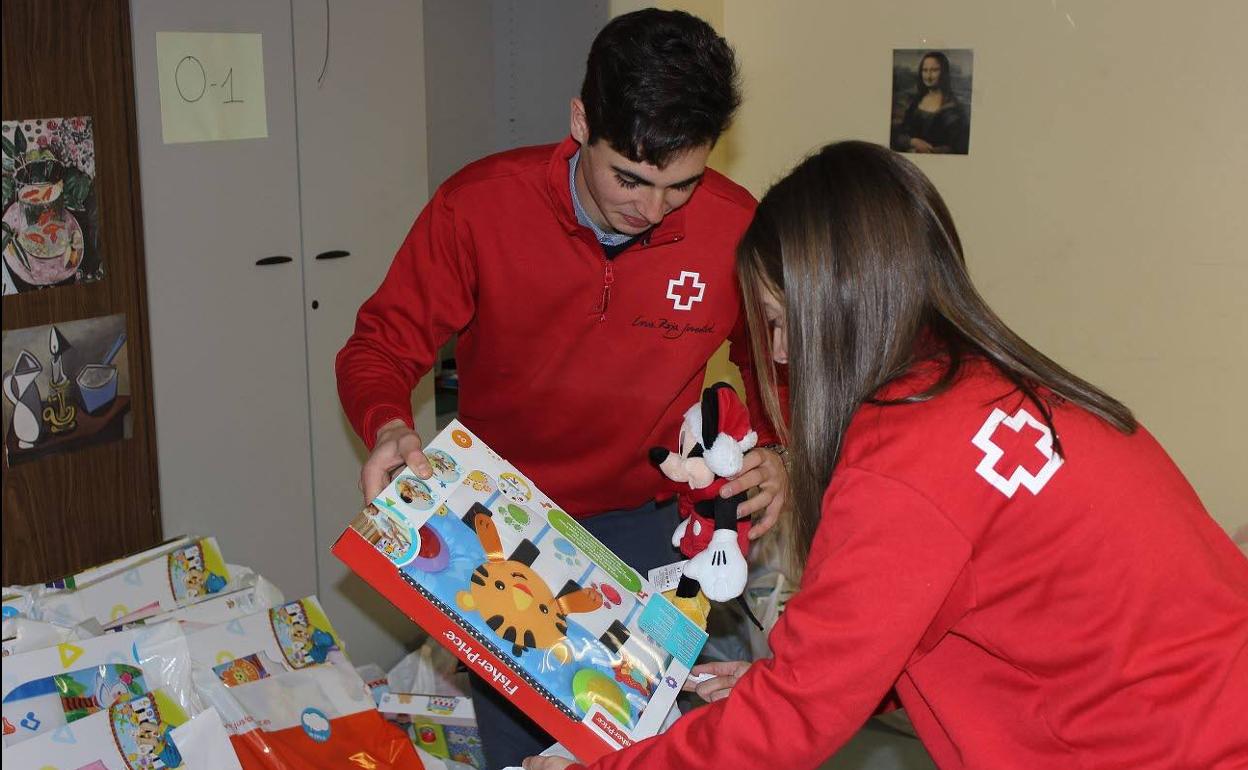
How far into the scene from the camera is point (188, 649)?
2.05 meters

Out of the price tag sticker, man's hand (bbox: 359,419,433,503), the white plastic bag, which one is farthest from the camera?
the white plastic bag

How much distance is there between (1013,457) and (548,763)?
0.61 m

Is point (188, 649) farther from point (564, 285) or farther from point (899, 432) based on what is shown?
point (899, 432)

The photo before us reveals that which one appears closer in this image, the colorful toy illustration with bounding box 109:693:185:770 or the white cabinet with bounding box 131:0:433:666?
the colorful toy illustration with bounding box 109:693:185:770

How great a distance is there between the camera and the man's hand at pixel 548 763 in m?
1.33

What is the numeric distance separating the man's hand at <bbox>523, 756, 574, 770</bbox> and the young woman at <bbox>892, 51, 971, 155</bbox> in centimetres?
204

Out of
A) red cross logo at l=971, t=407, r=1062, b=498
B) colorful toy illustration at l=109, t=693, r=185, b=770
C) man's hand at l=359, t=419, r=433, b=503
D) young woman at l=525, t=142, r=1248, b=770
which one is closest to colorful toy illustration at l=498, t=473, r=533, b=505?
man's hand at l=359, t=419, r=433, b=503

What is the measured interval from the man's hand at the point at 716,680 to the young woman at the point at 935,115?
1759 mm

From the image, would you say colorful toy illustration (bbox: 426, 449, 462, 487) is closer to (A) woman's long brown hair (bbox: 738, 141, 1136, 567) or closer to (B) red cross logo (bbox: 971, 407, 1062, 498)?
(A) woman's long brown hair (bbox: 738, 141, 1136, 567)

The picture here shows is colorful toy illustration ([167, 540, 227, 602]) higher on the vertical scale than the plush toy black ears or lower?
lower

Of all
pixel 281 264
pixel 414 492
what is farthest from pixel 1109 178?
pixel 414 492

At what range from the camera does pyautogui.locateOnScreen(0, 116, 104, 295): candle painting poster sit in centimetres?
196

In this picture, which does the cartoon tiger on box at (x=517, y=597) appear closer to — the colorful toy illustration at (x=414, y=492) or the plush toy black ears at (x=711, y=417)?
the colorful toy illustration at (x=414, y=492)

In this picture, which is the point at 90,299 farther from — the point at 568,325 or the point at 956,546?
the point at 956,546
